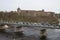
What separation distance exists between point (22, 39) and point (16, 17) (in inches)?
2722

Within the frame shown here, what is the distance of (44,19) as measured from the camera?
370 ft

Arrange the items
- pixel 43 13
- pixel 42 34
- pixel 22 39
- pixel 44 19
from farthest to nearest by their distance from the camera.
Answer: pixel 43 13 → pixel 44 19 → pixel 42 34 → pixel 22 39

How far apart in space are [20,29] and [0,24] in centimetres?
666

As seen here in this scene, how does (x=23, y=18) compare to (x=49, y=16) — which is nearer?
(x=23, y=18)

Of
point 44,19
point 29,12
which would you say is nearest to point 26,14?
point 29,12

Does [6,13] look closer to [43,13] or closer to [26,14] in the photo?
[26,14]

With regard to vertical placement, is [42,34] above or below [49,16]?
above

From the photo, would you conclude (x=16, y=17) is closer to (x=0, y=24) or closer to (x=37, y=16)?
(x=37, y=16)

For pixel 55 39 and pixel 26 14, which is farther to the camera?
pixel 26 14

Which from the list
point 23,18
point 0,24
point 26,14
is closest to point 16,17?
point 23,18

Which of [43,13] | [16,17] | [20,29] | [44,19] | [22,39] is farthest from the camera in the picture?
[43,13]

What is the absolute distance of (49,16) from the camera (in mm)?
115438

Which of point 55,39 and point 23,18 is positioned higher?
point 55,39

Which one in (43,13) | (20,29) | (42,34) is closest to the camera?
(42,34)
